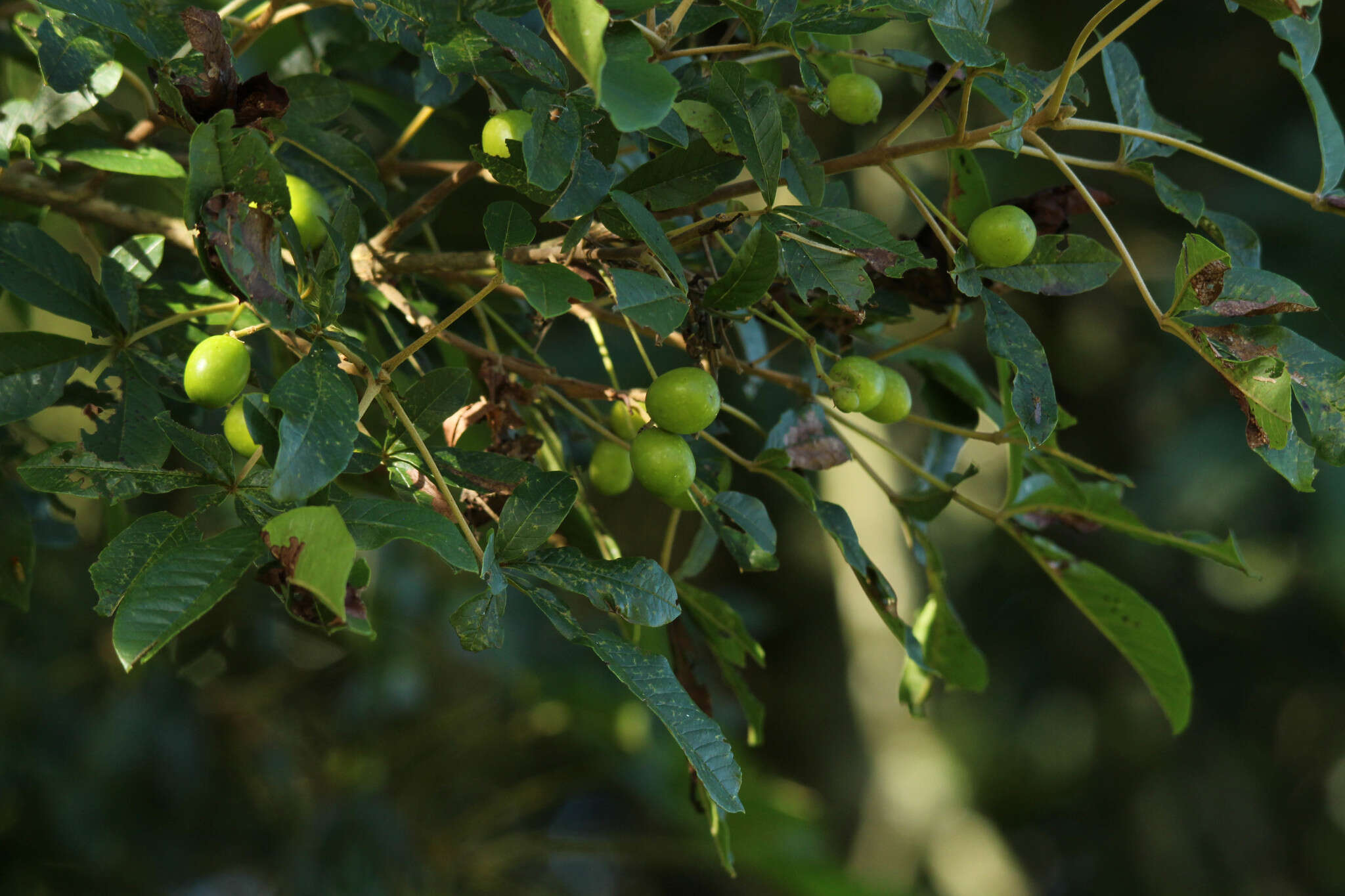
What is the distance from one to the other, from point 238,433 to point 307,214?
6.2 inches

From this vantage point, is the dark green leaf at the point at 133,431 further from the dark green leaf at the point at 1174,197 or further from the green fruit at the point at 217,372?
the dark green leaf at the point at 1174,197

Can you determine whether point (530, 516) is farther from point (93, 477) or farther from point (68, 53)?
point (68, 53)

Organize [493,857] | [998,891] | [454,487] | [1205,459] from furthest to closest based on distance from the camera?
[998,891], [1205,459], [493,857], [454,487]

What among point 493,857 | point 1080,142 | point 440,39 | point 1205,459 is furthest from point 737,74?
point 1080,142

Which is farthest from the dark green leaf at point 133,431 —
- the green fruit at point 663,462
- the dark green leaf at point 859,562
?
the dark green leaf at point 859,562

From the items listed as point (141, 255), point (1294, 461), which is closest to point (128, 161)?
point (141, 255)

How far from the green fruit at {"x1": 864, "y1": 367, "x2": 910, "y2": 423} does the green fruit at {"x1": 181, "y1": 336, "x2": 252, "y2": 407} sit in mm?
331

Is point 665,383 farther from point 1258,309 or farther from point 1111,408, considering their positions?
point 1111,408

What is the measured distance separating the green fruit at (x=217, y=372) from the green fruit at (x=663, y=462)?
182 millimetres

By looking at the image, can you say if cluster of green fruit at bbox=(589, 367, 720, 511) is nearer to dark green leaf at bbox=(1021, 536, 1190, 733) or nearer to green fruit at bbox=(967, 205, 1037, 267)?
green fruit at bbox=(967, 205, 1037, 267)

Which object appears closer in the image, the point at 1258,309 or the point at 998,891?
the point at 1258,309

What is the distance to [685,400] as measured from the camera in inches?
18.5

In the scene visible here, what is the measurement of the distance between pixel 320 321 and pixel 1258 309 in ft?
1.35

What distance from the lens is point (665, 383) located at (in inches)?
18.7
